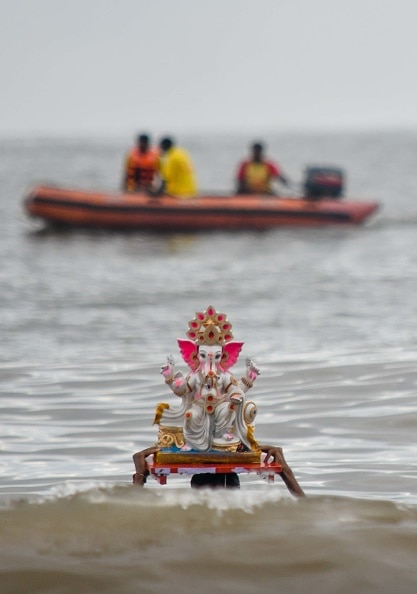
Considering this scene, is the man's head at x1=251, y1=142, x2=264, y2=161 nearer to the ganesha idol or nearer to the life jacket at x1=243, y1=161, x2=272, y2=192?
the life jacket at x1=243, y1=161, x2=272, y2=192

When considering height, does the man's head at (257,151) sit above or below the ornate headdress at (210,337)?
above

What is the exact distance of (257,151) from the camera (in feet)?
88.8

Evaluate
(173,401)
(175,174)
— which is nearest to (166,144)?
(175,174)

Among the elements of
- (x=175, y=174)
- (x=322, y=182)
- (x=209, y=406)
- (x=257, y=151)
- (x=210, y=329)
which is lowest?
(x=209, y=406)

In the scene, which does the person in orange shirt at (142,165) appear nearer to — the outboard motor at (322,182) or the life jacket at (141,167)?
the life jacket at (141,167)

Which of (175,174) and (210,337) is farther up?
(175,174)

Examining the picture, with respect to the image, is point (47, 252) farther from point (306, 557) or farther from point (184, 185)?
point (306, 557)

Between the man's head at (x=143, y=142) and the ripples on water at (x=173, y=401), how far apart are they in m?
1.91

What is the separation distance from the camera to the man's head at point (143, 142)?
2661 cm

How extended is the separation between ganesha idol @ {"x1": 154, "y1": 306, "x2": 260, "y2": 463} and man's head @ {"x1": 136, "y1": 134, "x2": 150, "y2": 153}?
1857cm

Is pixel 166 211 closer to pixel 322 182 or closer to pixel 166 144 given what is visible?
pixel 166 144

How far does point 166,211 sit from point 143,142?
183cm

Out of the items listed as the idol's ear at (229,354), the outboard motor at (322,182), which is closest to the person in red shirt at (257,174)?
the outboard motor at (322,182)

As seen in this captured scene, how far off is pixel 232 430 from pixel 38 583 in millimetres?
1203
